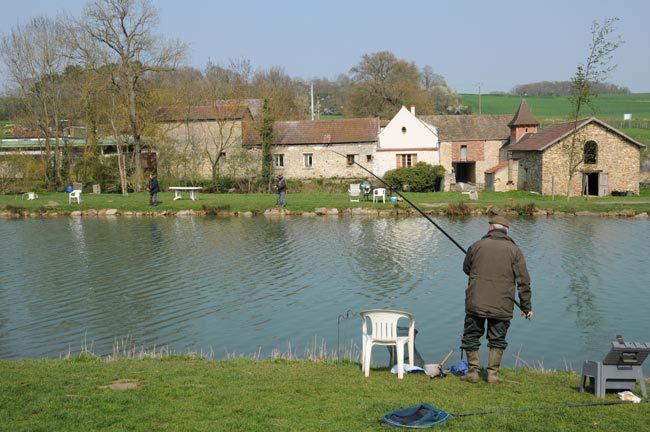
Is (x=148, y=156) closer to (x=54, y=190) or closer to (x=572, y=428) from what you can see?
(x=54, y=190)

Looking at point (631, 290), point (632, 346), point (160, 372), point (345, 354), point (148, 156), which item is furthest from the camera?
point (148, 156)

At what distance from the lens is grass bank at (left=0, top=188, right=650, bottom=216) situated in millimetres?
33594

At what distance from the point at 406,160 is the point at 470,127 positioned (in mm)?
7218

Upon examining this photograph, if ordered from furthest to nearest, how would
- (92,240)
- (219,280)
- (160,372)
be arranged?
(92,240) < (219,280) < (160,372)

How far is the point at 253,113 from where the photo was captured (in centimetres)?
5422

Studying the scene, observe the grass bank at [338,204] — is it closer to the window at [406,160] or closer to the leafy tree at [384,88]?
the window at [406,160]

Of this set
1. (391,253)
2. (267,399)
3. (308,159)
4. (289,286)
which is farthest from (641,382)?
(308,159)

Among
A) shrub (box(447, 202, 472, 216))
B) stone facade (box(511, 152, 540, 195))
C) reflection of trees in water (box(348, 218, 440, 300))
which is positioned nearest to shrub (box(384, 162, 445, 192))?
stone facade (box(511, 152, 540, 195))

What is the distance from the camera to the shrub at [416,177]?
45000 millimetres

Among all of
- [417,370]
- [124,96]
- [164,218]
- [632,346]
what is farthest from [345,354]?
[124,96]

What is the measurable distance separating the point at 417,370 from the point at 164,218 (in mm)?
26554

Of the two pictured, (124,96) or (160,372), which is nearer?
(160,372)

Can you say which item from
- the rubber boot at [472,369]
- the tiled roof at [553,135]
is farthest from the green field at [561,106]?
the rubber boot at [472,369]

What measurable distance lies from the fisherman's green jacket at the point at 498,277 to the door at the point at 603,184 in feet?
115
